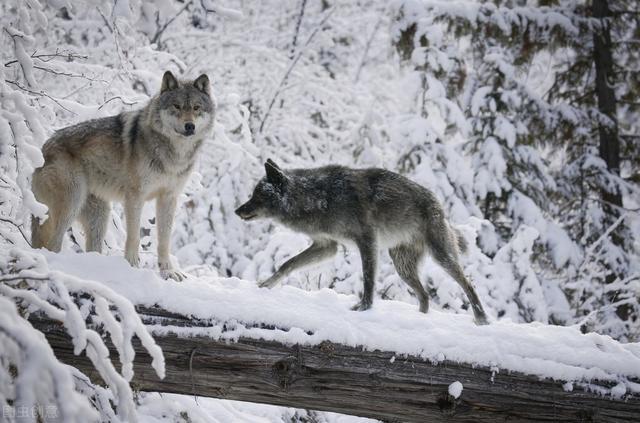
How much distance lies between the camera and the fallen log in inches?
131

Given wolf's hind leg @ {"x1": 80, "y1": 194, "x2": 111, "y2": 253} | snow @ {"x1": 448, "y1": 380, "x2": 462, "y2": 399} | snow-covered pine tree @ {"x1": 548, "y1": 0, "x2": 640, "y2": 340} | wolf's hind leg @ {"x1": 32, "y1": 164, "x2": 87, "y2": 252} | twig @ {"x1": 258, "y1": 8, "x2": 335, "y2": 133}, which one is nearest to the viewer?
snow @ {"x1": 448, "y1": 380, "x2": 462, "y2": 399}

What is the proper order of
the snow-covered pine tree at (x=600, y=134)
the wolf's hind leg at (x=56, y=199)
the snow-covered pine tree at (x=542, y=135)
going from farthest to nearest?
1. the snow-covered pine tree at (x=600, y=134)
2. the snow-covered pine tree at (x=542, y=135)
3. the wolf's hind leg at (x=56, y=199)

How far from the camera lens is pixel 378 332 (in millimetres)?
3492

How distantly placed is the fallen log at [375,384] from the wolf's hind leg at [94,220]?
196cm

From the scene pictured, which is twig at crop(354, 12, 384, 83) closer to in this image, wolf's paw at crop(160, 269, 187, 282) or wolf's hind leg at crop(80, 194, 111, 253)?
wolf's hind leg at crop(80, 194, 111, 253)

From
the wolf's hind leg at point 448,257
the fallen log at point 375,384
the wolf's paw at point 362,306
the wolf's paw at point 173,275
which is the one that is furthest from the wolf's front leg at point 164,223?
the wolf's hind leg at point 448,257

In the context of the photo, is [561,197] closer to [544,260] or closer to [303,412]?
[544,260]

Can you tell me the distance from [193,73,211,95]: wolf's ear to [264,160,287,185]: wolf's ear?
989 millimetres

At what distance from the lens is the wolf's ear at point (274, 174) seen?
4.93m

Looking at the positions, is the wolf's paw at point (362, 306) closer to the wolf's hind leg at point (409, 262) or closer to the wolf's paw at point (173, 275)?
the wolf's hind leg at point (409, 262)

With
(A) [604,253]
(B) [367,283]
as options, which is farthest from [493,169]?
(B) [367,283]

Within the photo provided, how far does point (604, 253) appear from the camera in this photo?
9.45 metres

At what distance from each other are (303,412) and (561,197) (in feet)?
24.7

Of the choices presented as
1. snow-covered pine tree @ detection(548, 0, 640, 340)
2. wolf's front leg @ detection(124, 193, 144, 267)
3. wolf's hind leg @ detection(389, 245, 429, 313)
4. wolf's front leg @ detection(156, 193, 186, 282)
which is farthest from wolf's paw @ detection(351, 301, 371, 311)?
snow-covered pine tree @ detection(548, 0, 640, 340)
